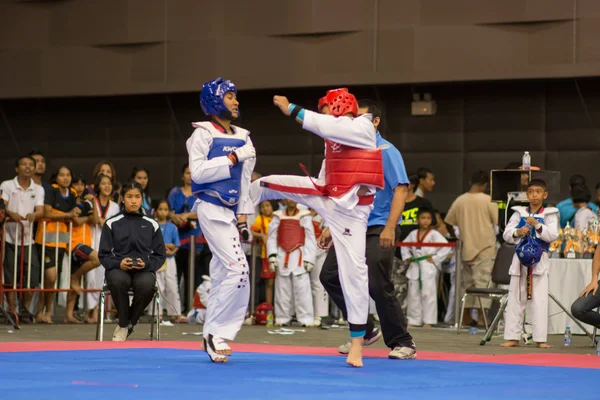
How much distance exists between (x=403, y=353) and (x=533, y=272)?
2.49m

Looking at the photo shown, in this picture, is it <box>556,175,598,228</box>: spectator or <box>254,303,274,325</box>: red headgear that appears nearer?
<box>254,303,274,325</box>: red headgear

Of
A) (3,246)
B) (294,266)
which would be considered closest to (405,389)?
(3,246)

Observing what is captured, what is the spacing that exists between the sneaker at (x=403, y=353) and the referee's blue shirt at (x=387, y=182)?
84cm

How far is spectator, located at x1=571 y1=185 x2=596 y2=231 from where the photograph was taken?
460 inches

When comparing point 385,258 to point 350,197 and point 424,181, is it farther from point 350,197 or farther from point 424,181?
point 424,181

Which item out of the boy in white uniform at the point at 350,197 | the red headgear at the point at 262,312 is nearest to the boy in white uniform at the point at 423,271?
the red headgear at the point at 262,312

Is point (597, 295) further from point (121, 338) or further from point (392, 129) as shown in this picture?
point (392, 129)

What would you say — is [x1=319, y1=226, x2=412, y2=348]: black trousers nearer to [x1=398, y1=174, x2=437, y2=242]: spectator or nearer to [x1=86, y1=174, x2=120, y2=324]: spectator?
[x1=86, y1=174, x2=120, y2=324]: spectator

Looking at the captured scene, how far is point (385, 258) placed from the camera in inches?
266

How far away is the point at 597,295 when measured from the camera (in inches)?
330

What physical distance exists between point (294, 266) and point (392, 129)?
13.9ft

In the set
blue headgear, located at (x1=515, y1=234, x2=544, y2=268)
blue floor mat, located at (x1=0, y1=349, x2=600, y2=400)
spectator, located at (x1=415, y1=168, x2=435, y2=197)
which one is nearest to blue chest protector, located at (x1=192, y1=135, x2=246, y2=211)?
blue floor mat, located at (x1=0, y1=349, x2=600, y2=400)

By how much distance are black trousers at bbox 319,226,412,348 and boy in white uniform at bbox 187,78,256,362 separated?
29.3 inches

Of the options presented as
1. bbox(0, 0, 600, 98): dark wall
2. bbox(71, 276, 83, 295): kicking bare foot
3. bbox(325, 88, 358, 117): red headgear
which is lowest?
bbox(71, 276, 83, 295): kicking bare foot
